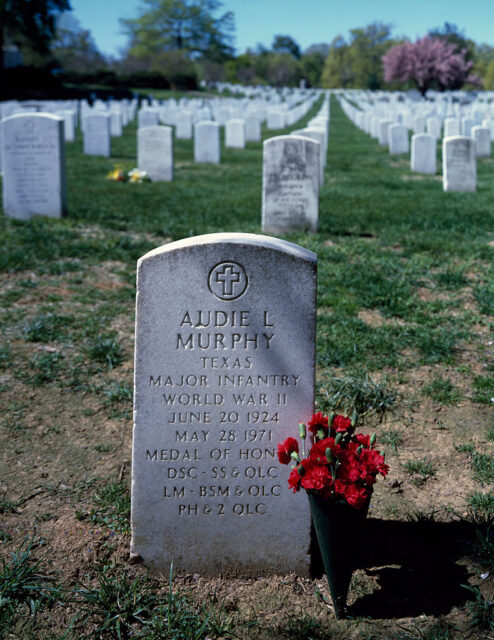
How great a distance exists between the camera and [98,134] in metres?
18.0

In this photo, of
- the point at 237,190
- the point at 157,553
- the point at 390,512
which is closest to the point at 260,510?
the point at 157,553

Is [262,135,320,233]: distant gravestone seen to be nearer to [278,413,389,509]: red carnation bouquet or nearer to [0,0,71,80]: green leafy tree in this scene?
[278,413,389,509]: red carnation bouquet

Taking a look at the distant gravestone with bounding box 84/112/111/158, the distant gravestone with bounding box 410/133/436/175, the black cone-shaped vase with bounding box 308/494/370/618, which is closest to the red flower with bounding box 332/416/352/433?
the black cone-shaped vase with bounding box 308/494/370/618

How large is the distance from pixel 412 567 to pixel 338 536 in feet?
2.06

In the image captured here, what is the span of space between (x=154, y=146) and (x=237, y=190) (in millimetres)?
2116

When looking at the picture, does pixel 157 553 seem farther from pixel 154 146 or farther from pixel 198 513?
pixel 154 146

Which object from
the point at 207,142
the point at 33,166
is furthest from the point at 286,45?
the point at 33,166

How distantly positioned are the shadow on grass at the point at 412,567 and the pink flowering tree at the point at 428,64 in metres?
69.3

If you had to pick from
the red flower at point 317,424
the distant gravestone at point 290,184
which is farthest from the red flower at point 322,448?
the distant gravestone at point 290,184

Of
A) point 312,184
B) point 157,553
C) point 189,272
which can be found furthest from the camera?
point 312,184

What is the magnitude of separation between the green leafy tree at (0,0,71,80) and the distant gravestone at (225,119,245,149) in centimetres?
2737

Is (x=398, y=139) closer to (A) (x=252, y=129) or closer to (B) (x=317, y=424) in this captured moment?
(A) (x=252, y=129)

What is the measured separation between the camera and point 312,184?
29.5 ft

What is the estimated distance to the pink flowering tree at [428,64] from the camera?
219 feet
